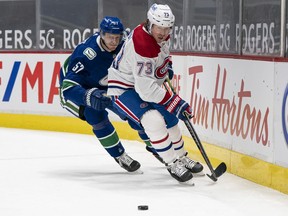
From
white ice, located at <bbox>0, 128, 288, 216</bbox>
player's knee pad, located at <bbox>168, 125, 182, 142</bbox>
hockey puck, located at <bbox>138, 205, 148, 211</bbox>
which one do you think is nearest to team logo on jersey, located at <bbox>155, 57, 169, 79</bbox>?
player's knee pad, located at <bbox>168, 125, 182, 142</bbox>

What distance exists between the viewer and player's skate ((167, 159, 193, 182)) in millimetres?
5812

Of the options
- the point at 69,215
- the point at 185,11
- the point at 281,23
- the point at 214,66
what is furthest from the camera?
the point at 185,11

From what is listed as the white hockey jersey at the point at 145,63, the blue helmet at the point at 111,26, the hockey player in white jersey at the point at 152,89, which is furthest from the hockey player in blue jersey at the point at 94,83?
the white hockey jersey at the point at 145,63

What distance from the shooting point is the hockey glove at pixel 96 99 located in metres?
6.19

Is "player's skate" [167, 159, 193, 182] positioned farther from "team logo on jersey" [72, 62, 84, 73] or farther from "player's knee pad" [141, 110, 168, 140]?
"team logo on jersey" [72, 62, 84, 73]

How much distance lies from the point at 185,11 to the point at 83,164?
1.72m

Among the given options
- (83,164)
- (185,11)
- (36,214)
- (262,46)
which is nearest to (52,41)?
(185,11)

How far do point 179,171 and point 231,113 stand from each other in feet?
2.49

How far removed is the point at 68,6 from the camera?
31.4ft

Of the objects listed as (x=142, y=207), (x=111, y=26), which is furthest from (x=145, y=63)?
(x=142, y=207)

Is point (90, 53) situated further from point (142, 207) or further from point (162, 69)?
point (142, 207)

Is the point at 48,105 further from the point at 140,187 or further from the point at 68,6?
the point at 140,187

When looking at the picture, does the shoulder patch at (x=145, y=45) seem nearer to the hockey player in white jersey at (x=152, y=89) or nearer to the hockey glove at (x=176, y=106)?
the hockey player in white jersey at (x=152, y=89)

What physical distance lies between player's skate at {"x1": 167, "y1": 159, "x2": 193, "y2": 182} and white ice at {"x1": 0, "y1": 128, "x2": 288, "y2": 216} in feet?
0.20
